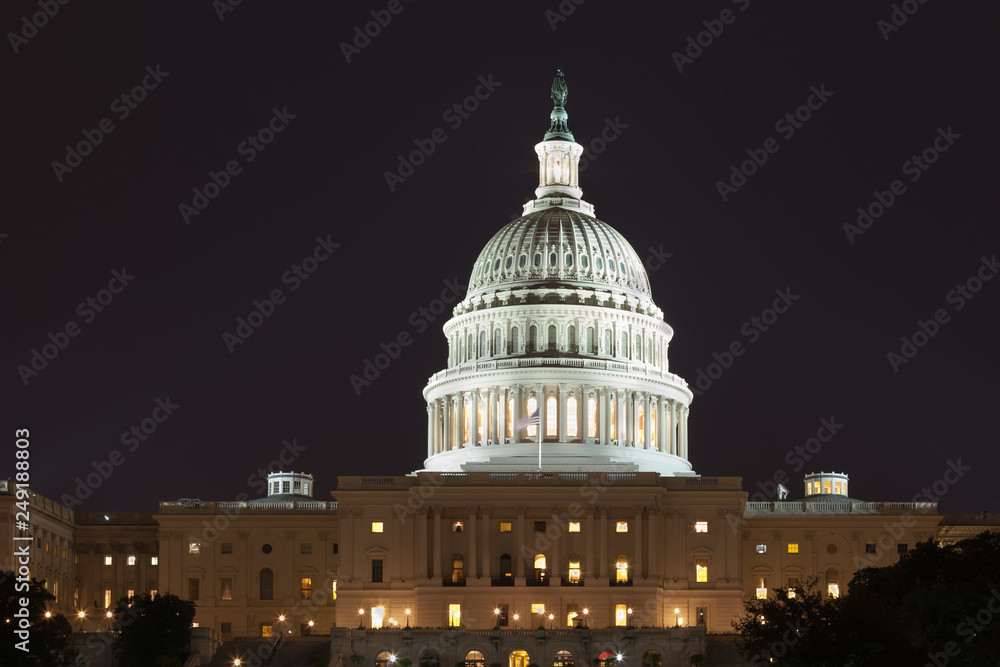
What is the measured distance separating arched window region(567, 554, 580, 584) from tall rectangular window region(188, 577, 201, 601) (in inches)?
1227

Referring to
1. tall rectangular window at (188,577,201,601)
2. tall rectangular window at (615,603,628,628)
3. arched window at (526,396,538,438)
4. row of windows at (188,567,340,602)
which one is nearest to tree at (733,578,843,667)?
tall rectangular window at (615,603,628,628)

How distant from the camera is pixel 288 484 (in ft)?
636

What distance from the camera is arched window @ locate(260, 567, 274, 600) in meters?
165

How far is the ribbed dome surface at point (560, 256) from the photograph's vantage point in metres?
179

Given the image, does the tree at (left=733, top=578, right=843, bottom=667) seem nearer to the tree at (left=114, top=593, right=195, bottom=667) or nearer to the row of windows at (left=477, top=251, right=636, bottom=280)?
the tree at (left=114, top=593, right=195, bottom=667)

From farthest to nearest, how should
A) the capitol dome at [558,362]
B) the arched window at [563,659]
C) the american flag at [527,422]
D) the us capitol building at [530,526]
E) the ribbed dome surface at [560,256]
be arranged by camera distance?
the ribbed dome surface at [560,256]
the capitol dome at [558,362]
the american flag at [527,422]
the us capitol building at [530,526]
the arched window at [563,659]

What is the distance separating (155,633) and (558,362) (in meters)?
54.5

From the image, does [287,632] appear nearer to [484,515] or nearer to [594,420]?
[484,515]

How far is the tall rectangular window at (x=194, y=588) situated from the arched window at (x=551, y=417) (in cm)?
3046

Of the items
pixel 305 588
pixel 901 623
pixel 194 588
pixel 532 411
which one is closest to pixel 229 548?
pixel 194 588

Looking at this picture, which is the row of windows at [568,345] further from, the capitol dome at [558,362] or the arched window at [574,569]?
the arched window at [574,569]

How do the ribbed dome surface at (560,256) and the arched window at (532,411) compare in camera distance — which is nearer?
the arched window at (532,411)

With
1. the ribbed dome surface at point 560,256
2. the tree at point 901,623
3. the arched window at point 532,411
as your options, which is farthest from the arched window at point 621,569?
the ribbed dome surface at point 560,256

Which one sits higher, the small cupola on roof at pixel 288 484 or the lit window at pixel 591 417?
the lit window at pixel 591 417
